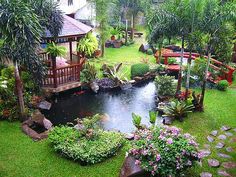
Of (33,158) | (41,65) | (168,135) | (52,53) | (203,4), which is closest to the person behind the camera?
(168,135)

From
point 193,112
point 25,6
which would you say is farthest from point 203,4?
point 25,6

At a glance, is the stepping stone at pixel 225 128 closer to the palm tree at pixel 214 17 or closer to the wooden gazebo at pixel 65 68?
the palm tree at pixel 214 17

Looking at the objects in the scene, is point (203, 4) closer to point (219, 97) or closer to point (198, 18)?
point (198, 18)

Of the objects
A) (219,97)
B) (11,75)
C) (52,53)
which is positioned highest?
(52,53)

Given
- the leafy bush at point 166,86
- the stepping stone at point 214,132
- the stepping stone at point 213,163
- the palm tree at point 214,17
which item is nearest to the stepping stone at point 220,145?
the stepping stone at point 214,132

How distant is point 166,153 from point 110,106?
736 cm

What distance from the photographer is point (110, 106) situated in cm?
1498

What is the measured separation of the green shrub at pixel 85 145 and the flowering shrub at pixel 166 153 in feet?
5.60

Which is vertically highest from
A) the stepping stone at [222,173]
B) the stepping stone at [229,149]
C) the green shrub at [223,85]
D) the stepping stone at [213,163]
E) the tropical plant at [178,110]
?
the green shrub at [223,85]

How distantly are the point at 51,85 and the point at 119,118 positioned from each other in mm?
4466

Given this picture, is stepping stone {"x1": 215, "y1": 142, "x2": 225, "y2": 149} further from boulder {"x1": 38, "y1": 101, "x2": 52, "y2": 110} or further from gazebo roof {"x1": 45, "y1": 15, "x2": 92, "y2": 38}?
gazebo roof {"x1": 45, "y1": 15, "x2": 92, "y2": 38}

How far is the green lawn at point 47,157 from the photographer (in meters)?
9.18

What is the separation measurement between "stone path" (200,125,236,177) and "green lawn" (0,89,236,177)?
192 millimetres

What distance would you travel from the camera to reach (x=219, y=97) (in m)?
15.6
